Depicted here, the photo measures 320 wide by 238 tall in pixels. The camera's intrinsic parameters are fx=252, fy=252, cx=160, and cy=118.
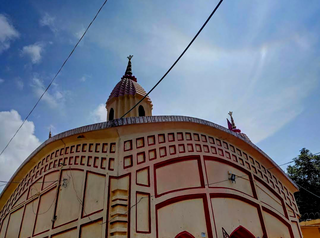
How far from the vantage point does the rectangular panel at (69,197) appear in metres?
7.29

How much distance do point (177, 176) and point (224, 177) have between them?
203 centimetres

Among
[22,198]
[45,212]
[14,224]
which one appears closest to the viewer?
[45,212]

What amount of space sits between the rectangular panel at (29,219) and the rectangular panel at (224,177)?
625 cm

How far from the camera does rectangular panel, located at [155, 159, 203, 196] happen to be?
24.6 ft

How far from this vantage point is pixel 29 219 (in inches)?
355

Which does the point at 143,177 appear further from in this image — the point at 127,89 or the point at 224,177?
the point at 127,89

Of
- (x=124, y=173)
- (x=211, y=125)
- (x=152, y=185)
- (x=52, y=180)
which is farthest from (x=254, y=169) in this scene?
(x=52, y=180)

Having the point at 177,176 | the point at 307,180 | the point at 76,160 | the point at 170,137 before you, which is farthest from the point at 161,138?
the point at 307,180

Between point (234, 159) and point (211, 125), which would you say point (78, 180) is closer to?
point (211, 125)

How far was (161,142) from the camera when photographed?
809 centimetres

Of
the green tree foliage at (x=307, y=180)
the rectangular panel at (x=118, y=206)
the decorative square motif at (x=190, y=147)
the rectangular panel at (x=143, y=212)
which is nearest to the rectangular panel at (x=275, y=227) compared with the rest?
the decorative square motif at (x=190, y=147)

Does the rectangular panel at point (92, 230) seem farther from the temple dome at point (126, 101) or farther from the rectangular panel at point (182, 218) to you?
the temple dome at point (126, 101)

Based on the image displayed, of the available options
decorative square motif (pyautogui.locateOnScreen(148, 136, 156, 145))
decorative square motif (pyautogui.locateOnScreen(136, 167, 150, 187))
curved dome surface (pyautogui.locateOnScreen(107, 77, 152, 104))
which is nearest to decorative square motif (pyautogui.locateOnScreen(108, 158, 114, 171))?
decorative square motif (pyautogui.locateOnScreen(136, 167, 150, 187))

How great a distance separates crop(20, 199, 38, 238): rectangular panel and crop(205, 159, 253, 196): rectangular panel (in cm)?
625
